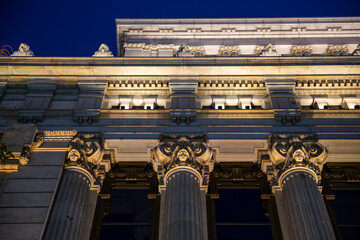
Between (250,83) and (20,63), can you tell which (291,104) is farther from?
(20,63)

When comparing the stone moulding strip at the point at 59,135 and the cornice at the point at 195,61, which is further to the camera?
the cornice at the point at 195,61

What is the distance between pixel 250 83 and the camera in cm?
2847

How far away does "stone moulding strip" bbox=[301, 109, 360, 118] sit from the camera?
84.5 ft

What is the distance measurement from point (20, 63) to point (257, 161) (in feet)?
53.8

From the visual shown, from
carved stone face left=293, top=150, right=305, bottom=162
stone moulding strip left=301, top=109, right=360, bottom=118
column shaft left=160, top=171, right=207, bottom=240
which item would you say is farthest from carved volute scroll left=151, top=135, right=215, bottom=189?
stone moulding strip left=301, top=109, right=360, bottom=118

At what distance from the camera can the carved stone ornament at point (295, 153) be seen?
890 inches

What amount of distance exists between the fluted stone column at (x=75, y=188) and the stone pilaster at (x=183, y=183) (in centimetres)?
325

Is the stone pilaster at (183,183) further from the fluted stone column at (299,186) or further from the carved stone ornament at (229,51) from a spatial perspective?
the carved stone ornament at (229,51)

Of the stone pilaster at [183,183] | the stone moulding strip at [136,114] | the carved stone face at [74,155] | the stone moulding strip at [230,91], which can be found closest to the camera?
the stone pilaster at [183,183]

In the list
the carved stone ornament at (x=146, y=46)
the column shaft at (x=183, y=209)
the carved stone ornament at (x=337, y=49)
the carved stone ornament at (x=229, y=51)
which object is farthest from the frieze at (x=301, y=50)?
the column shaft at (x=183, y=209)

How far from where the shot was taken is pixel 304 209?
2019 cm

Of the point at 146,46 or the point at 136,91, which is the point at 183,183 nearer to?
the point at 136,91

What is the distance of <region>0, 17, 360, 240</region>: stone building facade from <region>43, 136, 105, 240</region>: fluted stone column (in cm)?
6

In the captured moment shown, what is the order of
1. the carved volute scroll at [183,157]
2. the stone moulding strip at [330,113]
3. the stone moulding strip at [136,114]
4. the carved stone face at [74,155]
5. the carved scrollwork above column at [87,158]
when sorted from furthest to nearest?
the stone moulding strip at [136,114] → the stone moulding strip at [330,113] → the carved stone face at [74,155] → the carved scrollwork above column at [87,158] → the carved volute scroll at [183,157]
